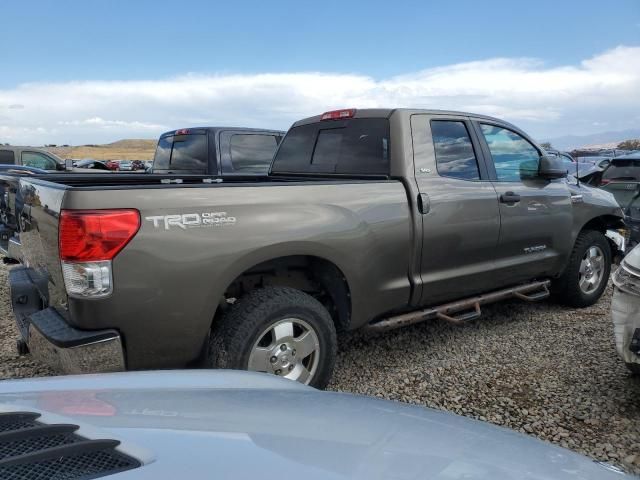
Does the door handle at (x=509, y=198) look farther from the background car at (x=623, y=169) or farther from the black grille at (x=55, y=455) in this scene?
the background car at (x=623, y=169)

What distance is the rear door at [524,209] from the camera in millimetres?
4309

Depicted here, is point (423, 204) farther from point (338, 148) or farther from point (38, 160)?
point (38, 160)

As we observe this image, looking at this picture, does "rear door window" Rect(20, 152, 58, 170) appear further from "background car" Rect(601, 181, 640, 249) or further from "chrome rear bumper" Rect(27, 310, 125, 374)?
"background car" Rect(601, 181, 640, 249)

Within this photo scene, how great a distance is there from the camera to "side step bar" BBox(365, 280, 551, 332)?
361 cm

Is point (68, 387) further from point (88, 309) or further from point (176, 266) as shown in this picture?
point (176, 266)

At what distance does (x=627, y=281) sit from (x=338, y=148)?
2.27 meters

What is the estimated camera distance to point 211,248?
8.71 feet

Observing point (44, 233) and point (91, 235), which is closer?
point (91, 235)

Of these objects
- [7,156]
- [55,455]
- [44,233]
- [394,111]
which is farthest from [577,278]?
[7,156]

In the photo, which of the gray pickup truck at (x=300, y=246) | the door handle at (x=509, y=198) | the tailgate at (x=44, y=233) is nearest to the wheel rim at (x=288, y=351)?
the gray pickup truck at (x=300, y=246)

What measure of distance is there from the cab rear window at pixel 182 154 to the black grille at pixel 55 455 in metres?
6.02

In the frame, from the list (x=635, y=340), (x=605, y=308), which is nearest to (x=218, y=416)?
(x=635, y=340)

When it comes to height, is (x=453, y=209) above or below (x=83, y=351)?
above

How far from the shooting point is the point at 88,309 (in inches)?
94.1
